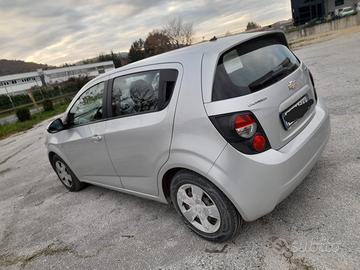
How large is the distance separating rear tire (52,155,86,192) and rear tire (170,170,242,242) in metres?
2.25

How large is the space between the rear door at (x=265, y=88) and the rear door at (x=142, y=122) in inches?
17.5

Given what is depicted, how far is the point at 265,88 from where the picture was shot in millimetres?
2457

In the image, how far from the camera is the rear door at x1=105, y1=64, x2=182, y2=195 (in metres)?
2.71

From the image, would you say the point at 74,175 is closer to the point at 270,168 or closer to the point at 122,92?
the point at 122,92

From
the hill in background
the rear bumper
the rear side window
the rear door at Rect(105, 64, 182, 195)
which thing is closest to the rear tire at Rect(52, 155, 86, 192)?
the rear door at Rect(105, 64, 182, 195)

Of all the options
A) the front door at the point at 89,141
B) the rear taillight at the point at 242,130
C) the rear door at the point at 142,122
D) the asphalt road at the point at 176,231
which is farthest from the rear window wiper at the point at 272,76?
the front door at the point at 89,141

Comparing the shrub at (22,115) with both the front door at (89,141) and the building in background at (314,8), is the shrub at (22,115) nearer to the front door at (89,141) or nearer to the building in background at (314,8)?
the front door at (89,141)

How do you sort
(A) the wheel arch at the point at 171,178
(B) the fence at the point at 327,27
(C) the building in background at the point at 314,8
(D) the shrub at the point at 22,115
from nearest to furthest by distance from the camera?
1. (A) the wheel arch at the point at 171,178
2. (D) the shrub at the point at 22,115
3. (B) the fence at the point at 327,27
4. (C) the building in background at the point at 314,8

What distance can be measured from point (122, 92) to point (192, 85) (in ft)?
3.40

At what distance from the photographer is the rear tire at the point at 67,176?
15.0 ft

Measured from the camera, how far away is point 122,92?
3.26 metres

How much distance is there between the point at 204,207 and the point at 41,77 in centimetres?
7302

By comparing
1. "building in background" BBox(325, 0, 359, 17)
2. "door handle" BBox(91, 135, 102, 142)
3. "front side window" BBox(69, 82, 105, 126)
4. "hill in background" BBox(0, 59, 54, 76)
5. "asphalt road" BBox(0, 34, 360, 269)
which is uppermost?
"hill in background" BBox(0, 59, 54, 76)

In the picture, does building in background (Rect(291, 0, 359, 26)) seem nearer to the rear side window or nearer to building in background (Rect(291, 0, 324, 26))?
building in background (Rect(291, 0, 324, 26))
